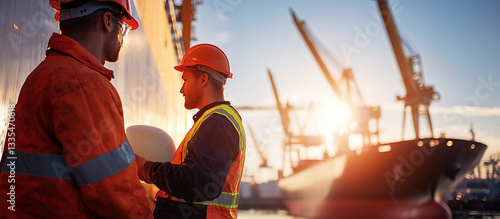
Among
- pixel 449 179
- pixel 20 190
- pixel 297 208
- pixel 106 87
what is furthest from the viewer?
pixel 297 208

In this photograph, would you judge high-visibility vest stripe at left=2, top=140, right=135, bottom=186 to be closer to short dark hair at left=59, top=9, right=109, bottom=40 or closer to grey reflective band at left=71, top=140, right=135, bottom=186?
grey reflective band at left=71, top=140, right=135, bottom=186

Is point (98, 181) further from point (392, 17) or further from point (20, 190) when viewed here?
point (392, 17)

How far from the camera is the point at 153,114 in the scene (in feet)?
12.8

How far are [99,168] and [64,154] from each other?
0.11 meters

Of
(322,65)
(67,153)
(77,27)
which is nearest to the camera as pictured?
(67,153)

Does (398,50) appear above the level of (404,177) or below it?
above

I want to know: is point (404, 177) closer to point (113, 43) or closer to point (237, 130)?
point (237, 130)

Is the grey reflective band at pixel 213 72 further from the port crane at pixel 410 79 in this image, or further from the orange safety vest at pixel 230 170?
the port crane at pixel 410 79

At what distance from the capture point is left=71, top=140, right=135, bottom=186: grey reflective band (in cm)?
107

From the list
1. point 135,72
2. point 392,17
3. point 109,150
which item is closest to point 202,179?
point 109,150

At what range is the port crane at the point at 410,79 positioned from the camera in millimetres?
21828

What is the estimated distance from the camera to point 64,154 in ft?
3.49

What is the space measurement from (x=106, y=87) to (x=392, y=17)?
2341 cm

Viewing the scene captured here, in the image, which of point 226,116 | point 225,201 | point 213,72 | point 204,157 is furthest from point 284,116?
point 204,157
